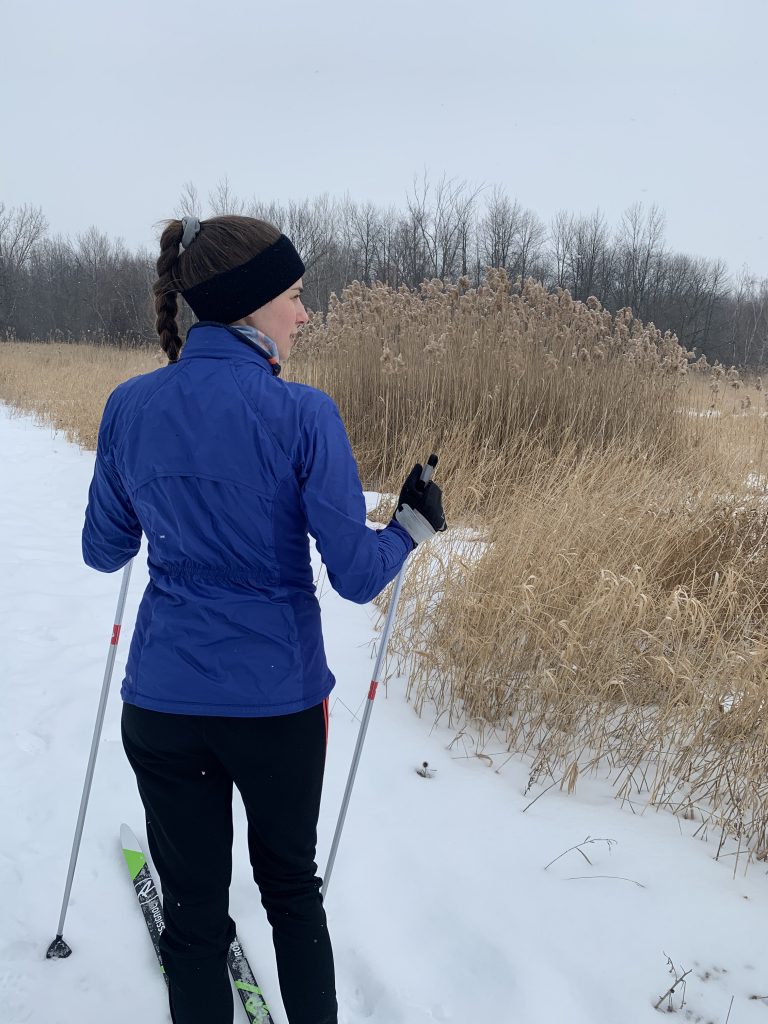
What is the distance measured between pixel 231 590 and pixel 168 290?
661 millimetres

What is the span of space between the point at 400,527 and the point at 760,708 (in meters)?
1.83

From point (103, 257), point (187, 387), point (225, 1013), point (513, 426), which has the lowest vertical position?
point (225, 1013)

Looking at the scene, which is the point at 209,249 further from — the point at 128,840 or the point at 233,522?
the point at 128,840

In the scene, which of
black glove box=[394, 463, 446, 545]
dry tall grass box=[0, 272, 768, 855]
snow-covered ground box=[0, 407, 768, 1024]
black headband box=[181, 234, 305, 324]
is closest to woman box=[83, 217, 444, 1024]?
black headband box=[181, 234, 305, 324]

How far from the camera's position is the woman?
1.25m

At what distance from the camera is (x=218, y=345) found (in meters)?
1.30

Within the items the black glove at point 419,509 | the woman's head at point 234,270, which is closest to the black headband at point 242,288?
the woman's head at point 234,270

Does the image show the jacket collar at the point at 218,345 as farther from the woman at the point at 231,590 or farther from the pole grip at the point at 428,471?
the pole grip at the point at 428,471

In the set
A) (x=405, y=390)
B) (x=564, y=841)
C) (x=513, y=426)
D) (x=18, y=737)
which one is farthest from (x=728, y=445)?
(x=18, y=737)

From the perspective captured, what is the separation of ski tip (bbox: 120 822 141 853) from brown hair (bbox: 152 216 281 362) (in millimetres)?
1811

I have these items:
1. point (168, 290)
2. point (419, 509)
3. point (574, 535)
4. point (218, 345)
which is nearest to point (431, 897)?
point (419, 509)

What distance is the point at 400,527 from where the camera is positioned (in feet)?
5.03

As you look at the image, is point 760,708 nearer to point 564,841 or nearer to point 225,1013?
point 564,841

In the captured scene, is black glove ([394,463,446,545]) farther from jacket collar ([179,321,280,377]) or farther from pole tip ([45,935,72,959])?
pole tip ([45,935,72,959])
